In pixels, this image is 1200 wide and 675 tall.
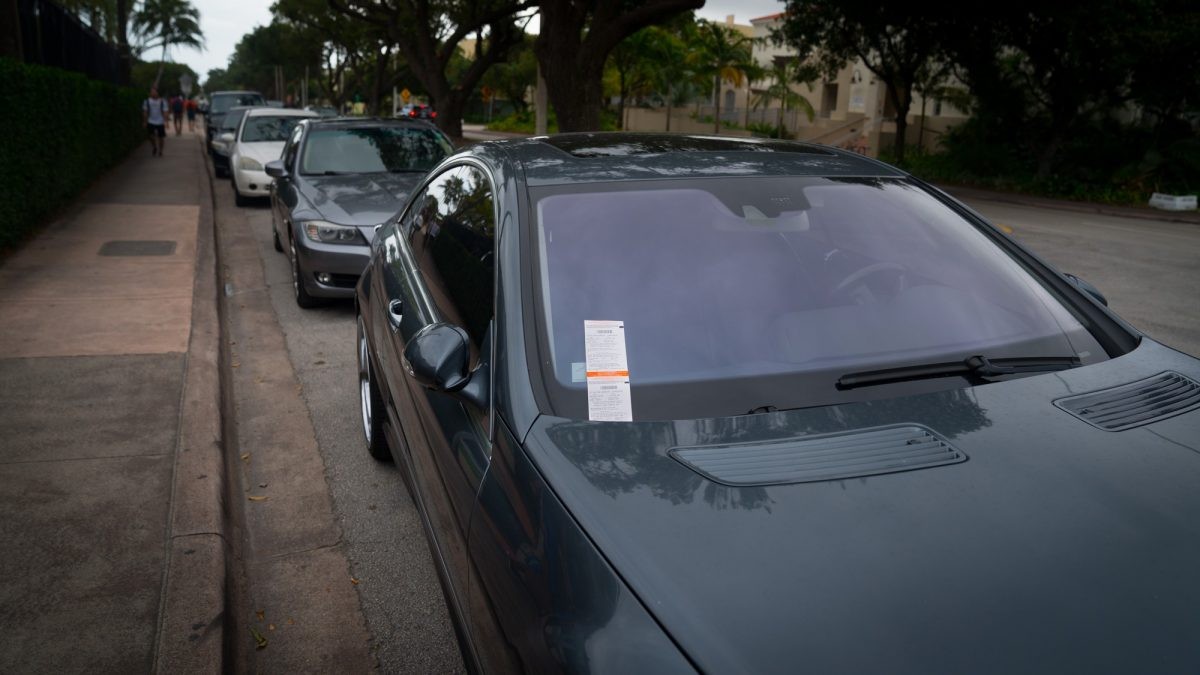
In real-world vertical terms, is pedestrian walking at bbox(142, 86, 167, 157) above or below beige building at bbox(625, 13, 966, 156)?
below

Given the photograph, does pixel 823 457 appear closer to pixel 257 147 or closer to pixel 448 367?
pixel 448 367

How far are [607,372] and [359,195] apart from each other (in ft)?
19.8

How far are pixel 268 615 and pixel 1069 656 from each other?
8.89ft

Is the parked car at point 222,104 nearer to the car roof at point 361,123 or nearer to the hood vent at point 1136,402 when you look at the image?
Answer: the car roof at point 361,123

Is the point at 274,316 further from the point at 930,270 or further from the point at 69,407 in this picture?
the point at 930,270

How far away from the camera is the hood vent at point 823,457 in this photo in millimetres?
1957

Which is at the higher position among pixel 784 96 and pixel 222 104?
pixel 784 96

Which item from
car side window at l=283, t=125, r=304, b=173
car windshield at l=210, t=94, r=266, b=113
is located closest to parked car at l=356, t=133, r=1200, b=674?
car side window at l=283, t=125, r=304, b=173

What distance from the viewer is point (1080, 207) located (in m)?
19.2

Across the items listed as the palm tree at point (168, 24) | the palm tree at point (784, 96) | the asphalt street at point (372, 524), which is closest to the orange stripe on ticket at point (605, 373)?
the asphalt street at point (372, 524)

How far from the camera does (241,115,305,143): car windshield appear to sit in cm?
1502

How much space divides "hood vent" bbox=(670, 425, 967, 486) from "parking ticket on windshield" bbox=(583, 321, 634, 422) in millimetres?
225

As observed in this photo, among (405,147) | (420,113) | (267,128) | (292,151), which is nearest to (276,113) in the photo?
(267,128)

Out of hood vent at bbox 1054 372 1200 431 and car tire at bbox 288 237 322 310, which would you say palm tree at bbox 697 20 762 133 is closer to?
car tire at bbox 288 237 322 310
